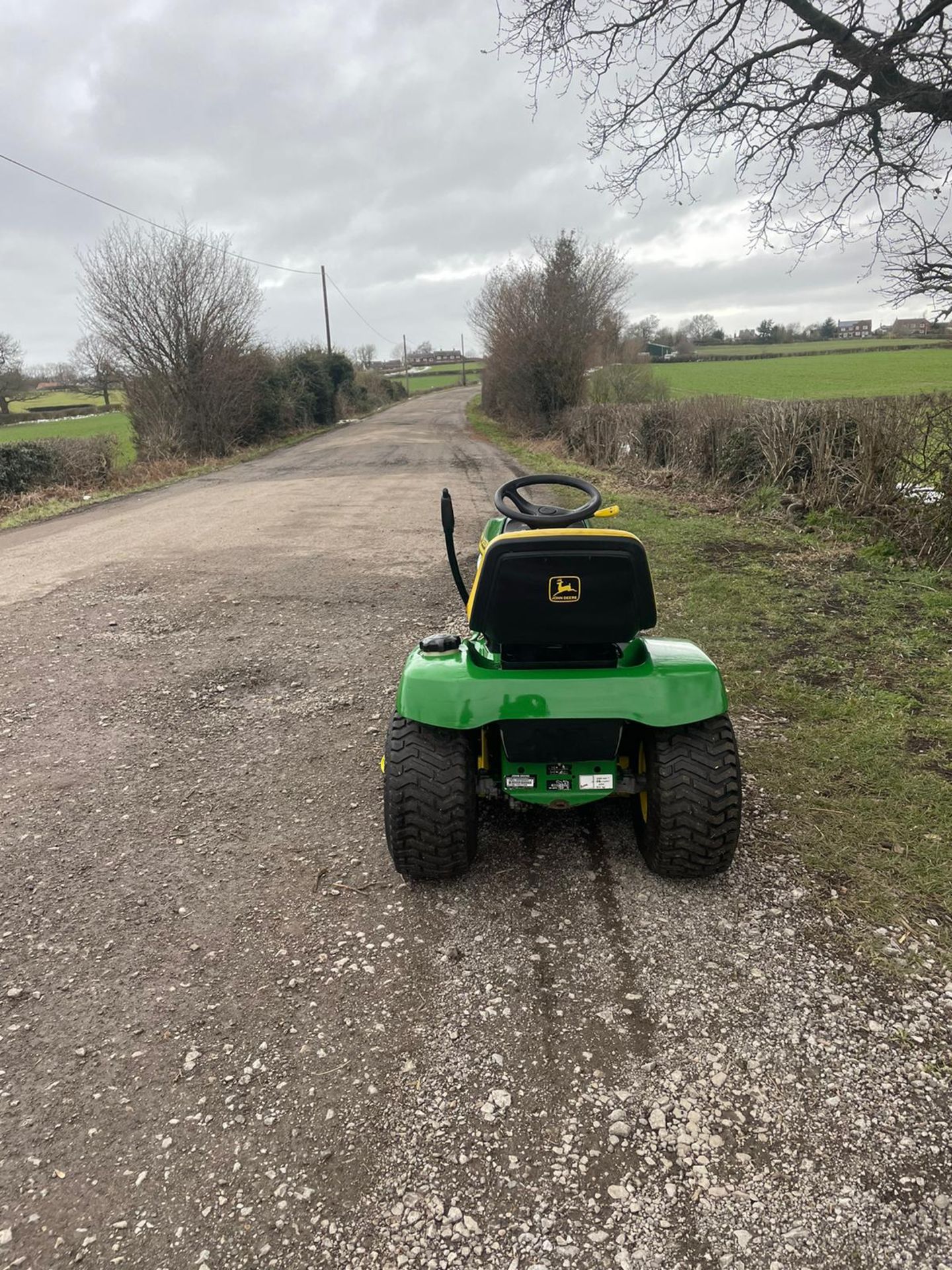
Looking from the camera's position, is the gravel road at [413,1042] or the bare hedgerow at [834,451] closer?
the gravel road at [413,1042]

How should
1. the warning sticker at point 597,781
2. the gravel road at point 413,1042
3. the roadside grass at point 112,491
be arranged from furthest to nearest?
the roadside grass at point 112,491
the warning sticker at point 597,781
the gravel road at point 413,1042

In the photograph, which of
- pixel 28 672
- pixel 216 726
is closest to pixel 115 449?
pixel 28 672

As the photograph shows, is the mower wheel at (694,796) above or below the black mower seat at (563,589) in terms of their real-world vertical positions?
below

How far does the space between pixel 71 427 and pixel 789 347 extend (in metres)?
50.8

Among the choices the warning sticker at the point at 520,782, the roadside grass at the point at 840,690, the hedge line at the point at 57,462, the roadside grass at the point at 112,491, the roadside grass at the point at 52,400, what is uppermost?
the roadside grass at the point at 52,400

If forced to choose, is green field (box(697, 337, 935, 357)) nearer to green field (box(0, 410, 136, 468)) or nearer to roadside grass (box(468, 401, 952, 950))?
green field (box(0, 410, 136, 468))

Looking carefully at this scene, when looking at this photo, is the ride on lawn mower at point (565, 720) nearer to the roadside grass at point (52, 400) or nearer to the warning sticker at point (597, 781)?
the warning sticker at point (597, 781)

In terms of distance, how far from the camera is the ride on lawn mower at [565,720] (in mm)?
2479

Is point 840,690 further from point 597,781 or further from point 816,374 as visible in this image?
point 816,374

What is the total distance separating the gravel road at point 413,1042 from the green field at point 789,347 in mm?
54449

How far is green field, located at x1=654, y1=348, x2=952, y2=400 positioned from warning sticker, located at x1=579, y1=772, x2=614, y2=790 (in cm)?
2192

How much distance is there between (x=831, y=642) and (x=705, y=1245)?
13.5 feet

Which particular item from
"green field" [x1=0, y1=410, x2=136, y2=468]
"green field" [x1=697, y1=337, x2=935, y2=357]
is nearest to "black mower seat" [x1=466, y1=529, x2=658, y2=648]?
"green field" [x1=0, y1=410, x2=136, y2=468]

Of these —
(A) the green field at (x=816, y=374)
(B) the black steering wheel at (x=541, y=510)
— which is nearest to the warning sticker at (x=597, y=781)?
(B) the black steering wheel at (x=541, y=510)
